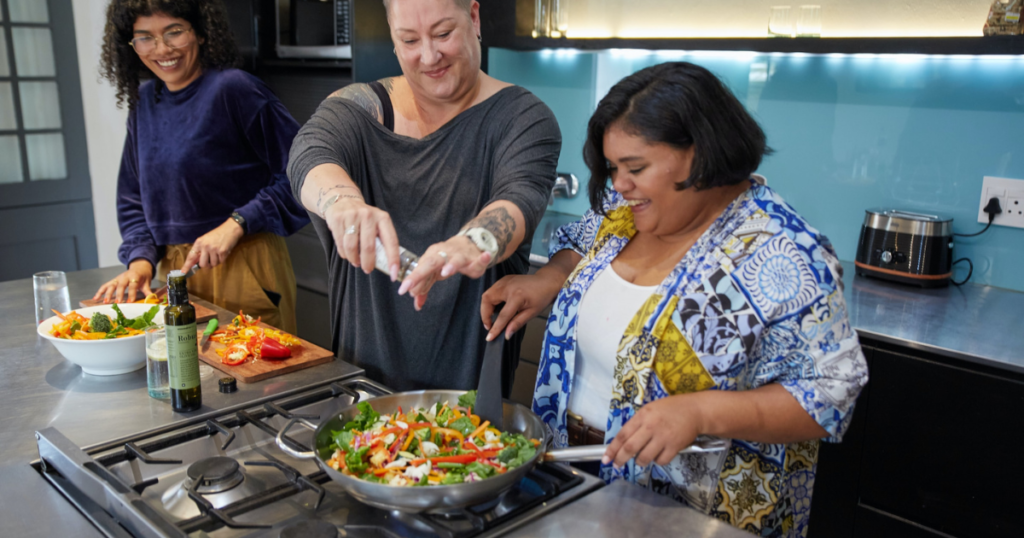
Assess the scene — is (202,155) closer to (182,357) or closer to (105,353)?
(105,353)

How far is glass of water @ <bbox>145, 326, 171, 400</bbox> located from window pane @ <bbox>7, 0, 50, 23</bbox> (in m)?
3.40

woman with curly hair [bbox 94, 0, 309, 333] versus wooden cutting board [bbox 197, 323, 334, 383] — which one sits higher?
woman with curly hair [bbox 94, 0, 309, 333]

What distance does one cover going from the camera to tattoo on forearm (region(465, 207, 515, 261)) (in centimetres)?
131

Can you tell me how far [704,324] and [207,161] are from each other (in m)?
1.64

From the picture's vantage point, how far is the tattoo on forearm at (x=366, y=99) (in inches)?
65.2

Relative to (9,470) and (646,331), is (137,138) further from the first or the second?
(646,331)

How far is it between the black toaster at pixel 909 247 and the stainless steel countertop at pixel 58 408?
1733mm

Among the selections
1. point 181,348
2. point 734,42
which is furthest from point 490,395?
point 734,42

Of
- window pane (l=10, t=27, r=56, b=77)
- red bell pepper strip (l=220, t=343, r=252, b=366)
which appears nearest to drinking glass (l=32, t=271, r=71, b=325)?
red bell pepper strip (l=220, t=343, r=252, b=366)

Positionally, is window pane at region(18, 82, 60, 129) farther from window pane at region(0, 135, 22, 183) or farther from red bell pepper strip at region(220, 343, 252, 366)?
red bell pepper strip at region(220, 343, 252, 366)


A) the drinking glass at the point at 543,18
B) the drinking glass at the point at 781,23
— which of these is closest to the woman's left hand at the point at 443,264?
the drinking glass at the point at 781,23

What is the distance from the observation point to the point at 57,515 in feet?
3.54

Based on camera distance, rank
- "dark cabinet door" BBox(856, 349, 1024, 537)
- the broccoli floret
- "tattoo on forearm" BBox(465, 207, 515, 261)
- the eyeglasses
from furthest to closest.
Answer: the eyeglasses, "dark cabinet door" BBox(856, 349, 1024, 537), the broccoli floret, "tattoo on forearm" BBox(465, 207, 515, 261)

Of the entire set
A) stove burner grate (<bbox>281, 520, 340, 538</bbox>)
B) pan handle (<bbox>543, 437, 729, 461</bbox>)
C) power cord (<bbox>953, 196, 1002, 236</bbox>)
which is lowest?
stove burner grate (<bbox>281, 520, 340, 538</bbox>)
